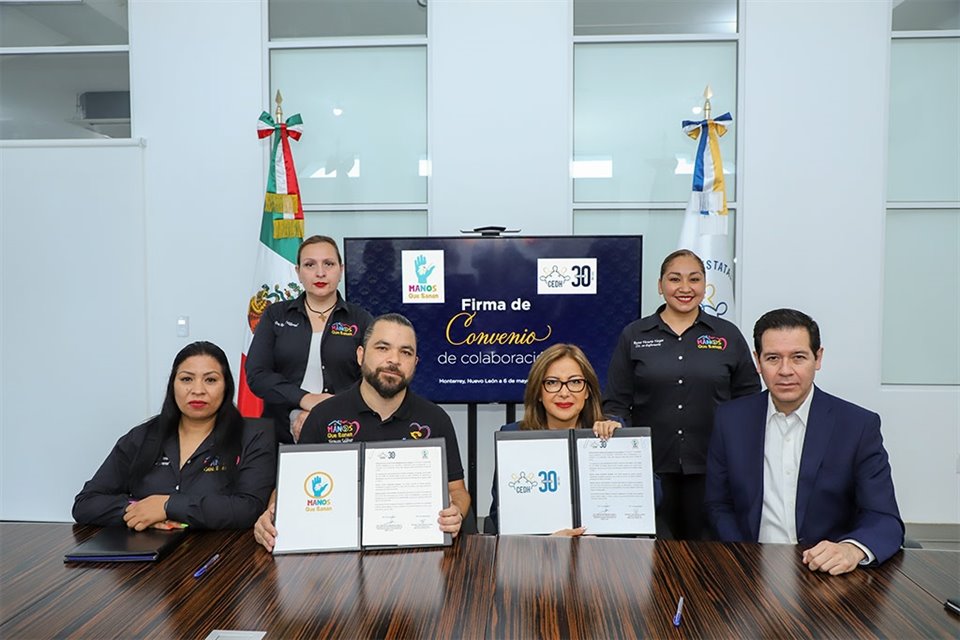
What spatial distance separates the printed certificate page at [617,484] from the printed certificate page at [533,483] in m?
0.05

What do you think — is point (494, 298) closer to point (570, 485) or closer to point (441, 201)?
point (441, 201)

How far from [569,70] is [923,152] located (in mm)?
2367

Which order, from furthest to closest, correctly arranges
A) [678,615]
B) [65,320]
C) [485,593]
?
[65,320], [485,593], [678,615]

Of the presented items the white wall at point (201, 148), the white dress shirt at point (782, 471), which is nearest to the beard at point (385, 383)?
the white dress shirt at point (782, 471)

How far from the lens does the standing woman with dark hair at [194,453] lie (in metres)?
2.08

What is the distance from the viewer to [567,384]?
222 centimetres

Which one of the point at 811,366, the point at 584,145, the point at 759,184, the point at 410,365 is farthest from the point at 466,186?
the point at 811,366

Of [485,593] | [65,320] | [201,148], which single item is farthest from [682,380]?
[65,320]

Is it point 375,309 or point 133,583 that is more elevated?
point 375,309

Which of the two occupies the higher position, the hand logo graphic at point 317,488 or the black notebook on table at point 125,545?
the hand logo graphic at point 317,488

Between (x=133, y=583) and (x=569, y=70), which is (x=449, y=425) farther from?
(x=569, y=70)

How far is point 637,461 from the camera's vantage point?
1929mm

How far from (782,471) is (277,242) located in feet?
10.3

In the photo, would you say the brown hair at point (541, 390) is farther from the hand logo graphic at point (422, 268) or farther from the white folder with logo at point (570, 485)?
the hand logo graphic at point (422, 268)
